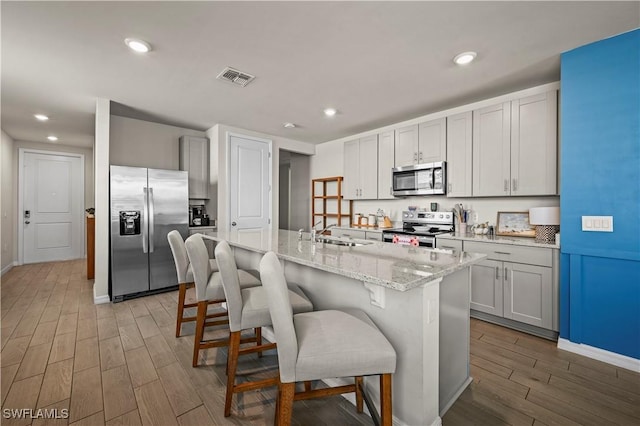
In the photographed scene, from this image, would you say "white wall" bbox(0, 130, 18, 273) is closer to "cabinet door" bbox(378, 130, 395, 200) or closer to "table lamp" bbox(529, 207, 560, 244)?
"cabinet door" bbox(378, 130, 395, 200)

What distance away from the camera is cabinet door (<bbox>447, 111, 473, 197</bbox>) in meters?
3.48

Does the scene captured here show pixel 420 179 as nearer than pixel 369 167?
Yes

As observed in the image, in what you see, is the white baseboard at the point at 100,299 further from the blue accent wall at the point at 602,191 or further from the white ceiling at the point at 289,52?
the blue accent wall at the point at 602,191

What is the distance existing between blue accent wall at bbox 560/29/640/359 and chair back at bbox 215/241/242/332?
2717mm

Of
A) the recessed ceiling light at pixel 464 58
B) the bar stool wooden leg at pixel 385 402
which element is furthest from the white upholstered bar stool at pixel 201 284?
the recessed ceiling light at pixel 464 58

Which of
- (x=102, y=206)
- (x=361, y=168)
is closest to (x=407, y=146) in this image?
(x=361, y=168)

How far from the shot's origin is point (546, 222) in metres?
2.77

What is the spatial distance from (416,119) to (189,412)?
4190 mm

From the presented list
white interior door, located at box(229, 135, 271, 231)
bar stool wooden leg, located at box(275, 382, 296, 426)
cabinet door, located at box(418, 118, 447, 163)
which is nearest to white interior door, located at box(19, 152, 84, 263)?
white interior door, located at box(229, 135, 271, 231)

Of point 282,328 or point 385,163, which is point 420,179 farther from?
point 282,328

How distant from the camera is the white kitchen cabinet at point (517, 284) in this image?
8.44ft

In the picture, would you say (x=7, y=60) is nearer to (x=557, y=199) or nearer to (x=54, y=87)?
(x=54, y=87)

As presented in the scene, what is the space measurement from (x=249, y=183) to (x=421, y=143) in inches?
112

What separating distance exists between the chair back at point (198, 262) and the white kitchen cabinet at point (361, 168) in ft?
10.4
